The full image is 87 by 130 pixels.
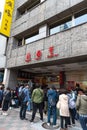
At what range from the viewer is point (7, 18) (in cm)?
1345

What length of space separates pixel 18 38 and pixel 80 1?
7.32m

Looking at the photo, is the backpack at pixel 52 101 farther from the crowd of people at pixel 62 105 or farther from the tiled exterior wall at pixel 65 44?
the tiled exterior wall at pixel 65 44

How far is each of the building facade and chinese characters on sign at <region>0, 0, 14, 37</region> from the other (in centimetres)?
63

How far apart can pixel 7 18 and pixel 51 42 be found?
5.85 metres

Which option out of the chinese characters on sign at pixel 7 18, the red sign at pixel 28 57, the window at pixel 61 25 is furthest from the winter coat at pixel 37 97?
the chinese characters on sign at pixel 7 18

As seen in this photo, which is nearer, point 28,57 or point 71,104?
point 71,104

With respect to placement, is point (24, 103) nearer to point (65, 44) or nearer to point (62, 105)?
point (62, 105)

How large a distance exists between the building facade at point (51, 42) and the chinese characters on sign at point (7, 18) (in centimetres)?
63

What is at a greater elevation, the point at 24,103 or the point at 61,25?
the point at 61,25

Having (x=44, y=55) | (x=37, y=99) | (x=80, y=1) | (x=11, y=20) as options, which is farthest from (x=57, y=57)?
(x=11, y=20)

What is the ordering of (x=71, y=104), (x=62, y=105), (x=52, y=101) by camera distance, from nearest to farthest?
(x=62, y=105)
(x=71, y=104)
(x=52, y=101)

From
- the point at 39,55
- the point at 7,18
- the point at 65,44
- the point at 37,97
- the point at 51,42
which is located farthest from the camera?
the point at 7,18

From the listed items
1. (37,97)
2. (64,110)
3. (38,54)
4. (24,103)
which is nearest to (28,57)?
(38,54)

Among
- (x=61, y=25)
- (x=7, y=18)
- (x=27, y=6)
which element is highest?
(x=27, y=6)
